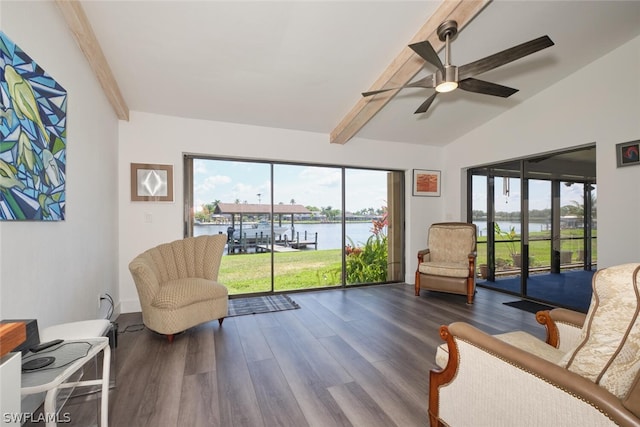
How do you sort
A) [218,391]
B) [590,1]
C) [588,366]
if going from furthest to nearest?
[590,1] → [218,391] → [588,366]

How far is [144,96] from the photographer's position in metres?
3.11

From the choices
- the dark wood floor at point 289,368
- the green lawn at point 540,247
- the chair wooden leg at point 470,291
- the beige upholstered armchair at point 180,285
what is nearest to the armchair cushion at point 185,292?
the beige upholstered armchair at point 180,285

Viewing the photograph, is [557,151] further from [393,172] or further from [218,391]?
[218,391]

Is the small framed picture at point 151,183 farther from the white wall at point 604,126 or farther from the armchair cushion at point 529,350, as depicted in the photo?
the white wall at point 604,126

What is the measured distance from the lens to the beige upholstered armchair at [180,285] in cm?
250

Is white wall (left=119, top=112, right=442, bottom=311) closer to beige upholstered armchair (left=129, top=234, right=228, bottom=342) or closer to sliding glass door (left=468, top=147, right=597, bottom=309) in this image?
beige upholstered armchair (left=129, top=234, right=228, bottom=342)

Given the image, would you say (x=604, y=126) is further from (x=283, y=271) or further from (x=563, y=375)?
(x=283, y=271)

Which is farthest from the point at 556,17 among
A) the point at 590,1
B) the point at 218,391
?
the point at 218,391

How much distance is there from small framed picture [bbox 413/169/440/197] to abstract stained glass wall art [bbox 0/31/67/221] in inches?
179

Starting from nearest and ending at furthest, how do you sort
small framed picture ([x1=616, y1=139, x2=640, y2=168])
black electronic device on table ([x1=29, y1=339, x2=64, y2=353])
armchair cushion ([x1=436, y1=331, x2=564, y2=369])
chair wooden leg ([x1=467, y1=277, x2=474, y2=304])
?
black electronic device on table ([x1=29, y1=339, x2=64, y2=353]) → armchair cushion ([x1=436, y1=331, x2=564, y2=369]) → small framed picture ([x1=616, y1=139, x2=640, y2=168]) → chair wooden leg ([x1=467, y1=277, x2=474, y2=304])

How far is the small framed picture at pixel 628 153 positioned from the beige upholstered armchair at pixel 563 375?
276 centimetres

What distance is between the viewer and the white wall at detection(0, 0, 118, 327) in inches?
57.0

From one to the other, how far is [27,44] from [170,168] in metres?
2.01

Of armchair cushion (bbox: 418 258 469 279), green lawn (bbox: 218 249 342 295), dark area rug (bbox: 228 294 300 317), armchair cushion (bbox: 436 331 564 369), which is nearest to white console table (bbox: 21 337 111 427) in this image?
armchair cushion (bbox: 436 331 564 369)
